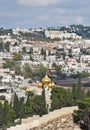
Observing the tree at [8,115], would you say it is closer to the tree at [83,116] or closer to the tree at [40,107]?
the tree at [40,107]

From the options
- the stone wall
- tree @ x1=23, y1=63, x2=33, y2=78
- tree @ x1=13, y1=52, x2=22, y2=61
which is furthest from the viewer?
tree @ x1=13, y1=52, x2=22, y2=61

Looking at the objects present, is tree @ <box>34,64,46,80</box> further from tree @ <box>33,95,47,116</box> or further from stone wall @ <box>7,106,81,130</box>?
stone wall @ <box>7,106,81,130</box>

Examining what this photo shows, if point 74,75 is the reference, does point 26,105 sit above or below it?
above

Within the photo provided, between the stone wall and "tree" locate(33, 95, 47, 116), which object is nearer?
the stone wall

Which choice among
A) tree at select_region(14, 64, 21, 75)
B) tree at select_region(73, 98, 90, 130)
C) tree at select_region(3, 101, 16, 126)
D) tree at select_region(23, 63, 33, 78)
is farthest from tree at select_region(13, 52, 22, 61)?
tree at select_region(73, 98, 90, 130)

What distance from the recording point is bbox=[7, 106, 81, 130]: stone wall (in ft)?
142

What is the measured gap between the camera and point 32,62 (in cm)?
17725

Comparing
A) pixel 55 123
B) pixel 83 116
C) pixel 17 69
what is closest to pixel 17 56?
pixel 17 69

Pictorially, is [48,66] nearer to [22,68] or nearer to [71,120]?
[22,68]

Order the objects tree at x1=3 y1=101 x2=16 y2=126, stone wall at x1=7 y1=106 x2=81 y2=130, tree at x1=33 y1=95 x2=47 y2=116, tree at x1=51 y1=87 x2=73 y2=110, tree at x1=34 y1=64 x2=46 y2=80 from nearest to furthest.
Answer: stone wall at x1=7 y1=106 x2=81 y2=130 < tree at x1=33 y1=95 x2=47 y2=116 < tree at x1=3 y1=101 x2=16 y2=126 < tree at x1=51 y1=87 x2=73 y2=110 < tree at x1=34 y1=64 x2=46 y2=80

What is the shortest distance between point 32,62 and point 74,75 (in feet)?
44.5

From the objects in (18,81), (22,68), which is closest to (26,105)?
(18,81)

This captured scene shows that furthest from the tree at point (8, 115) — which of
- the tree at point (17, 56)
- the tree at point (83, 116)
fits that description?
the tree at point (17, 56)

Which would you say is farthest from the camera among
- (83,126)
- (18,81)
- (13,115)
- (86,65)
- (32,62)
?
(86,65)
